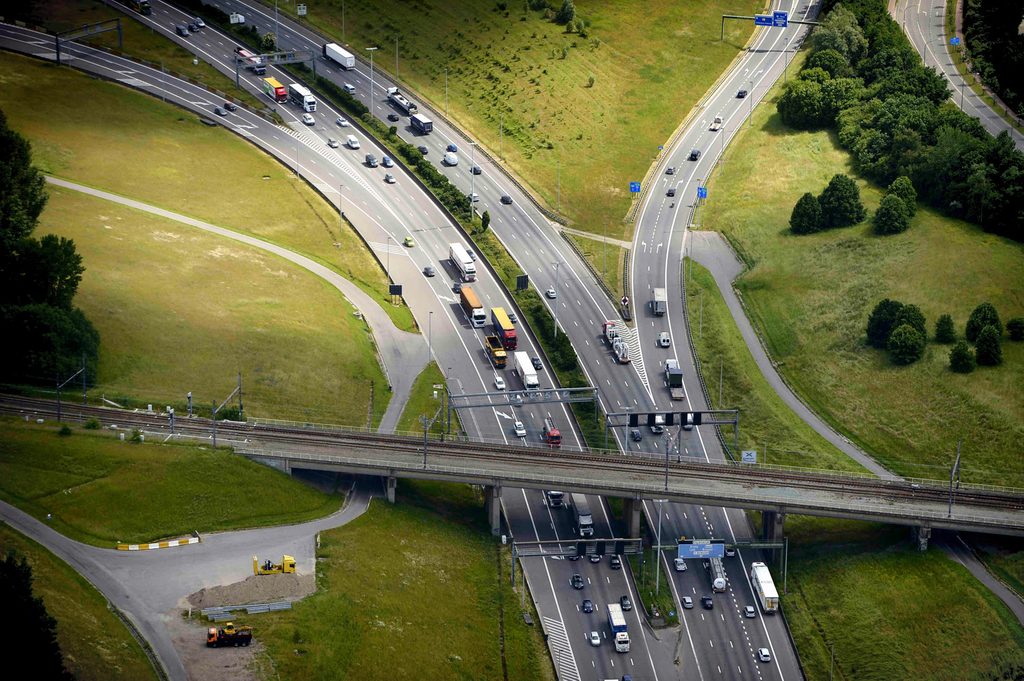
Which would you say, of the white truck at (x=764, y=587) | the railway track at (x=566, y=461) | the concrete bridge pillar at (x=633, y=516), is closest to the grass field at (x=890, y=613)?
the white truck at (x=764, y=587)

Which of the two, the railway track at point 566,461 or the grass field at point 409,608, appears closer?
the grass field at point 409,608

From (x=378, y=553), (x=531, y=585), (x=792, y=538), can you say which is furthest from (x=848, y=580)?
(x=378, y=553)

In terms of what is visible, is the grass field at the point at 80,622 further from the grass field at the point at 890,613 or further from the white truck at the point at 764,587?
the grass field at the point at 890,613

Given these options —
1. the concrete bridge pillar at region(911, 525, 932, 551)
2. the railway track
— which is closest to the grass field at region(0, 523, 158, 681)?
the railway track

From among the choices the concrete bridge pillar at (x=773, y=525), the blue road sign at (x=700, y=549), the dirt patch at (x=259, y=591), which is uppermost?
the concrete bridge pillar at (x=773, y=525)

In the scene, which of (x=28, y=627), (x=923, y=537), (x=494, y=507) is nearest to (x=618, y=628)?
(x=494, y=507)

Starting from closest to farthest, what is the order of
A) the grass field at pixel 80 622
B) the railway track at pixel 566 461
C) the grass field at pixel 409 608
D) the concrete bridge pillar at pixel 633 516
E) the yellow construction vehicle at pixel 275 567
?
the grass field at pixel 80 622 → the grass field at pixel 409 608 → the yellow construction vehicle at pixel 275 567 → the concrete bridge pillar at pixel 633 516 → the railway track at pixel 566 461
